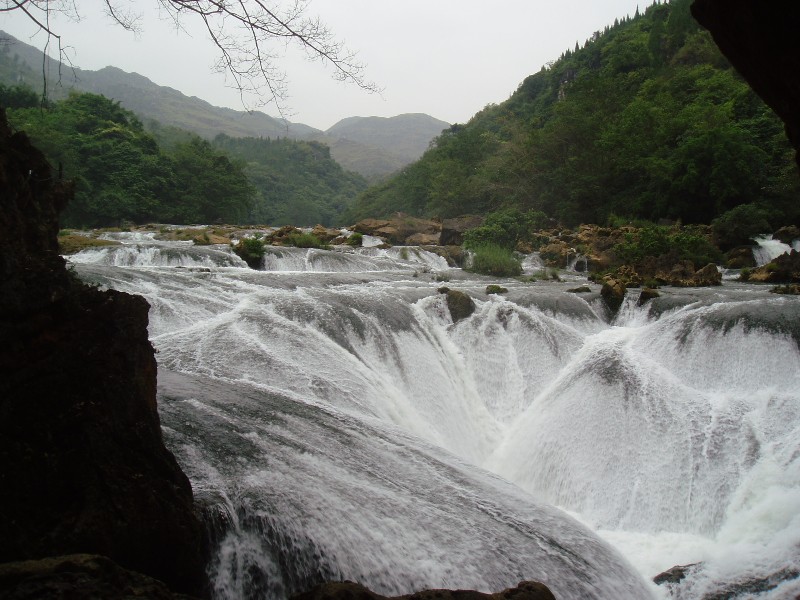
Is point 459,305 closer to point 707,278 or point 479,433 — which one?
point 479,433

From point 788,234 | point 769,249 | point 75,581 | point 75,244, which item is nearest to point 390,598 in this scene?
point 75,581

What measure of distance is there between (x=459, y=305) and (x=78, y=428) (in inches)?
347

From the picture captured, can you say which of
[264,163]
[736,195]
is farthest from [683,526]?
[264,163]

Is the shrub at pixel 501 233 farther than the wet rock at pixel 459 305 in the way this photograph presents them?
Yes

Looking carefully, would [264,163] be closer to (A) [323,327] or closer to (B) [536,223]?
(B) [536,223]

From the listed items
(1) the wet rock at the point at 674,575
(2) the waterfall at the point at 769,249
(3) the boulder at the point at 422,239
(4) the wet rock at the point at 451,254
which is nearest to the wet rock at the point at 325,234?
(3) the boulder at the point at 422,239

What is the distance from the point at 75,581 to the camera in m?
1.89

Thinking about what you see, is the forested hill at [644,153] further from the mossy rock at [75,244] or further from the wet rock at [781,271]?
the mossy rock at [75,244]

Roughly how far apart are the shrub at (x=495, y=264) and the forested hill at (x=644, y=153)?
9.07m

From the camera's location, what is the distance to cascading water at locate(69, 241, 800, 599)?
11.6 ft

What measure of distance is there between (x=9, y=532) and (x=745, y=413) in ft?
25.4

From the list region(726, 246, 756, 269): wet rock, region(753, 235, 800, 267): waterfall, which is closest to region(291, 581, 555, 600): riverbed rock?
region(726, 246, 756, 269): wet rock

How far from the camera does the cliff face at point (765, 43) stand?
2.65 metres

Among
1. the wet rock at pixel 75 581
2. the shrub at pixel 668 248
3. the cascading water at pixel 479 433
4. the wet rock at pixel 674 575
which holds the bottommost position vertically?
the wet rock at pixel 674 575
